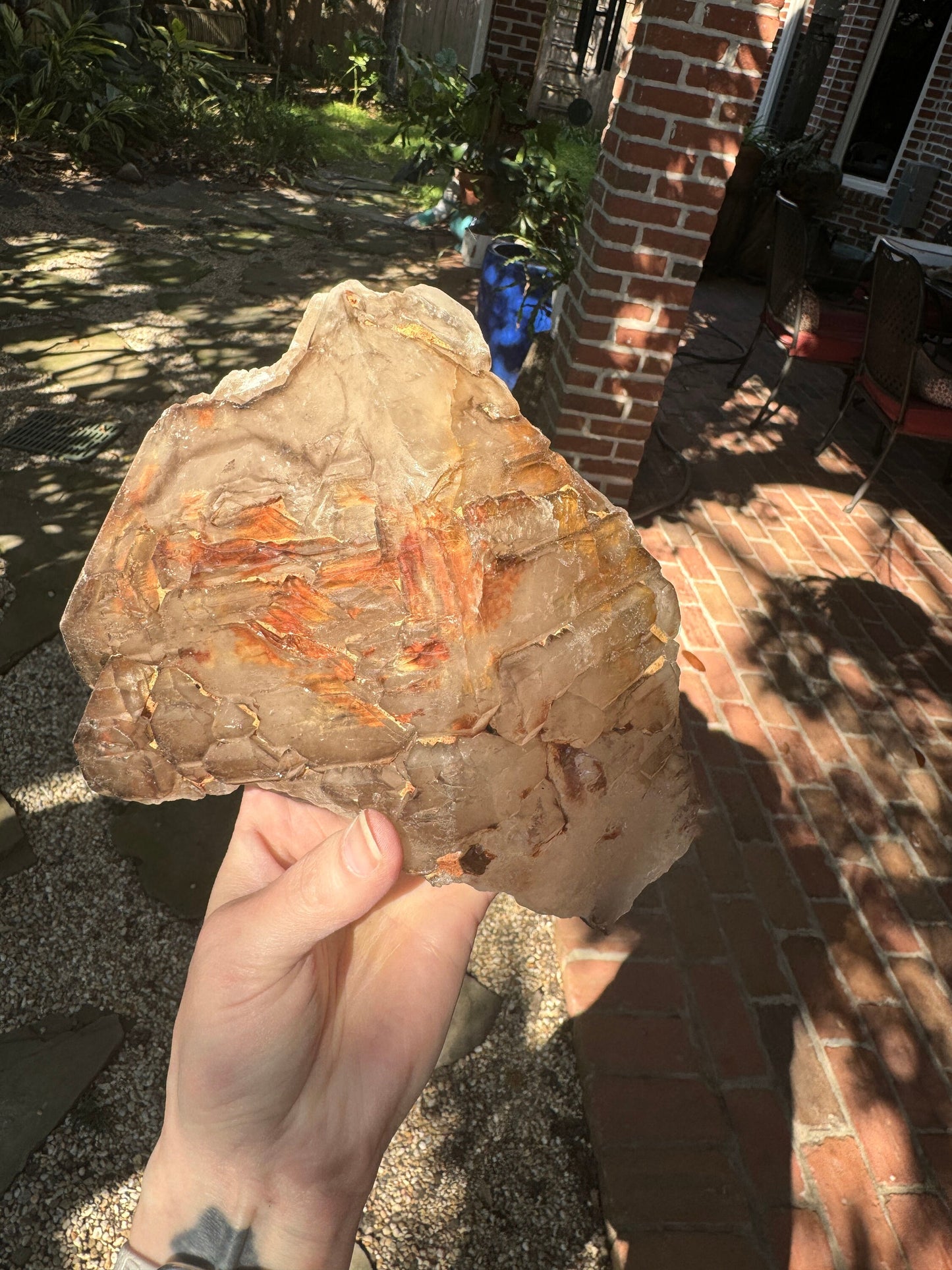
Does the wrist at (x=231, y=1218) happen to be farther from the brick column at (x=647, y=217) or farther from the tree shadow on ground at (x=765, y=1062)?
the brick column at (x=647, y=217)

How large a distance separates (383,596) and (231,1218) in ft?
3.66

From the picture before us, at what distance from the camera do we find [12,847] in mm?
3004

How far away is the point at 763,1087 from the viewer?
265 centimetres

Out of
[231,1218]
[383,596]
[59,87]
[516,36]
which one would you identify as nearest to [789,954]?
[231,1218]

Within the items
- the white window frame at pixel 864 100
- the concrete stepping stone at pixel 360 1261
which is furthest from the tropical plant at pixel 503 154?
the white window frame at pixel 864 100

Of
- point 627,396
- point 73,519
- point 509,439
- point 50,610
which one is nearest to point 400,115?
point 627,396

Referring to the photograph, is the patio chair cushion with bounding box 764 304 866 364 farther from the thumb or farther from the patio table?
the thumb

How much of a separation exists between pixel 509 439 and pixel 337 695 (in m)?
0.50

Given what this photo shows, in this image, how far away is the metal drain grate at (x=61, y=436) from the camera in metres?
4.79


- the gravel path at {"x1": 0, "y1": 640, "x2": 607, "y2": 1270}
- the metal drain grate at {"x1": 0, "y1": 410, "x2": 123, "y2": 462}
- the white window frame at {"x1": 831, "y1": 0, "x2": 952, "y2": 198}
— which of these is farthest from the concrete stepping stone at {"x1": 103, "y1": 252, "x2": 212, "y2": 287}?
the white window frame at {"x1": 831, "y1": 0, "x2": 952, "y2": 198}

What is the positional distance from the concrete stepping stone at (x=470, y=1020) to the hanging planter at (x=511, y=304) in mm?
3733

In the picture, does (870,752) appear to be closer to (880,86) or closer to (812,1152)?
(812,1152)

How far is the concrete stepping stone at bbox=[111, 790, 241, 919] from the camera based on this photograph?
298 cm

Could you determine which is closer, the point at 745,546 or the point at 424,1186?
the point at 424,1186
